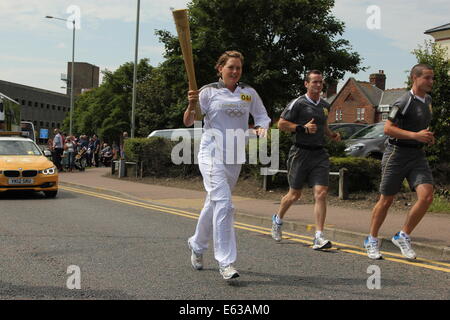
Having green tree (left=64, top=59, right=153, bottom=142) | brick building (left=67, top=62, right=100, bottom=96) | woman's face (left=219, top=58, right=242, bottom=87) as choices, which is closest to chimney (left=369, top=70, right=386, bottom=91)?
green tree (left=64, top=59, right=153, bottom=142)

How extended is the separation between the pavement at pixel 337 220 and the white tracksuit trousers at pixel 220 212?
2.79m

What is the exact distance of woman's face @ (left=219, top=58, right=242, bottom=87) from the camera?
535 cm

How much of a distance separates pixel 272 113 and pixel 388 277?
2628cm

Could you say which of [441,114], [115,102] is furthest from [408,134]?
[115,102]

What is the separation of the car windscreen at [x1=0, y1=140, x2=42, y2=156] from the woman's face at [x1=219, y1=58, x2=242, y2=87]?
1002cm

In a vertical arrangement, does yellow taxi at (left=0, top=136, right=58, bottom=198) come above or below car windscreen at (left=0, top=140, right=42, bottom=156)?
below

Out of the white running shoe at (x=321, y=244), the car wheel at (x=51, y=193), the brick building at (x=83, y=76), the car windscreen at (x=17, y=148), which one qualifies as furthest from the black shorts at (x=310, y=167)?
the brick building at (x=83, y=76)

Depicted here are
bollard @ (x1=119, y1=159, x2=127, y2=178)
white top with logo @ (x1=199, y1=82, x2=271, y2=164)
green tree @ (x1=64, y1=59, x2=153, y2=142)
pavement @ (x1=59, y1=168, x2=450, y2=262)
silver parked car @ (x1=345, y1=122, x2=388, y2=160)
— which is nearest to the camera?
white top with logo @ (x1=199, y1=82, x2=271, y2=164)

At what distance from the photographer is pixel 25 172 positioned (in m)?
13.1

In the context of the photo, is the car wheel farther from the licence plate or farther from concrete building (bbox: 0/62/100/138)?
concrete building (bbox: 0/62/100/138)

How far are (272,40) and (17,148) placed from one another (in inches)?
725

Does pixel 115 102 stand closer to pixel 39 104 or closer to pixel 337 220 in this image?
pixel 39 104

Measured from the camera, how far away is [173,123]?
38812mm
